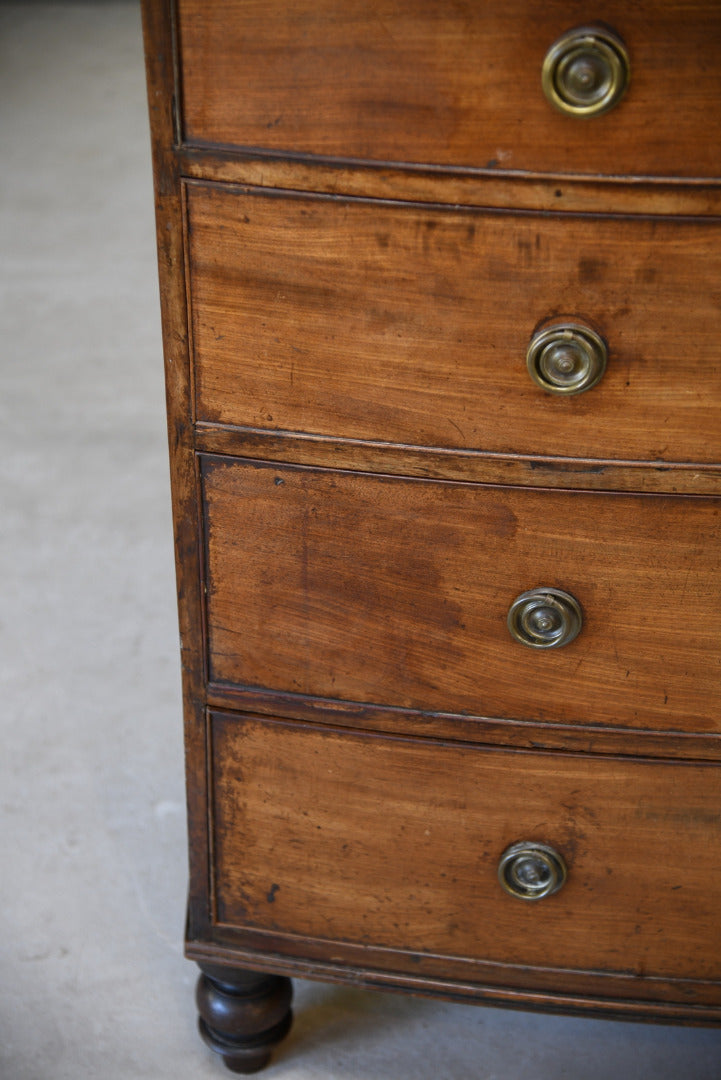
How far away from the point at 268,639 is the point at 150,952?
0.55 metres

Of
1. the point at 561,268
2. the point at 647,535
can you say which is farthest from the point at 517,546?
the point at 561,268

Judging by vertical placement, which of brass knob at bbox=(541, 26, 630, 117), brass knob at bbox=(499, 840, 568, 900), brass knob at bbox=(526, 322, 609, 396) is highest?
brass knob at bbox=(541, 26, 630, 117)

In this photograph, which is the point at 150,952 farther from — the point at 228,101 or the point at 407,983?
the point at 228,101

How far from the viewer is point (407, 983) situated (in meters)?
1.09

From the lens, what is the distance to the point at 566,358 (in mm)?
812

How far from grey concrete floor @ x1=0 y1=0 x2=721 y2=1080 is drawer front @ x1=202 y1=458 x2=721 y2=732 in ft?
1.57

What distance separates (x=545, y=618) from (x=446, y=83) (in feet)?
1.27

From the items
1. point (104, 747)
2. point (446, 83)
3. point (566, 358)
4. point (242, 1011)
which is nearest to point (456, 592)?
point (566, 358)

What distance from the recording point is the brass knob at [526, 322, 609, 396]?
2.64ft

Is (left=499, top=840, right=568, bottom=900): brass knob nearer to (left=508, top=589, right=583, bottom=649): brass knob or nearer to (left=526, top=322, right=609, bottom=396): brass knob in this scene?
(left=508, top=589, right=583, bottom=649): brass knob

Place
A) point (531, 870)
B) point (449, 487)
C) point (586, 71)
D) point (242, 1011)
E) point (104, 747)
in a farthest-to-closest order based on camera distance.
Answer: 1. point (104, 747)
2. point (242, 1011)
3. point (531, 870)
4. point (449, 487)
5. point (586, 71)

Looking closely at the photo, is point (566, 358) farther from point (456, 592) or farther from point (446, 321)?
point (456, 592)

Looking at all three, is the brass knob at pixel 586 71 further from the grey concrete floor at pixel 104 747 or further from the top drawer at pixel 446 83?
the grey concrete floor at pixel 104 747

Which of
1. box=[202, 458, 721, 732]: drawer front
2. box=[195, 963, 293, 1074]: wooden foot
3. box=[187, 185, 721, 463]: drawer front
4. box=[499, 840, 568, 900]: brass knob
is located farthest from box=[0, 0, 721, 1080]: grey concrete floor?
box=[187, 185, 721, 463]: drawer front
